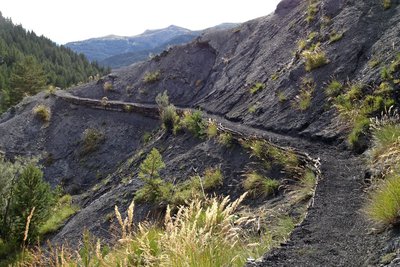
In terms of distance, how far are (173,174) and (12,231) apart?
296 inches

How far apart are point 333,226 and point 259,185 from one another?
16.2ft

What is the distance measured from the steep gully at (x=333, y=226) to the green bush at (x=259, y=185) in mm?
1127

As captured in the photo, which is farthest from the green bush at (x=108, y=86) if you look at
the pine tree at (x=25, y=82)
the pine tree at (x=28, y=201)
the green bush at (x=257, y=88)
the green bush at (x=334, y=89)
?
the green bush at (x=334, y=89)

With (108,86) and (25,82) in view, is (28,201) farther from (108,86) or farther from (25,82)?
(25,82)

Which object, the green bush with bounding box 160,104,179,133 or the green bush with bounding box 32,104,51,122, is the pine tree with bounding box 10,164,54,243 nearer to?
the green bush with bounding box 160,104,179,133

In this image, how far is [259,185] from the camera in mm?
11367

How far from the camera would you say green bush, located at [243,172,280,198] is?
10625 mm

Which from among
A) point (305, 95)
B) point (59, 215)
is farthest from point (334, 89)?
point (59, 215)

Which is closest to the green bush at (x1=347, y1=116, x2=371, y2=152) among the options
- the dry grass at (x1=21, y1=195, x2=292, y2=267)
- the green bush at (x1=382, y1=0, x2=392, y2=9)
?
the dry grass at (x1=21, y1=195, x2=292, y2=267)

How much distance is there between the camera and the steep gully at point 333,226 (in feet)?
17.7

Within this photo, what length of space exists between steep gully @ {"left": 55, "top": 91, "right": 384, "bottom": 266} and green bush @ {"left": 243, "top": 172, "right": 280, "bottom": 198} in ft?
3.70

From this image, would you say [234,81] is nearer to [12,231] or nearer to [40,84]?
[12,231]

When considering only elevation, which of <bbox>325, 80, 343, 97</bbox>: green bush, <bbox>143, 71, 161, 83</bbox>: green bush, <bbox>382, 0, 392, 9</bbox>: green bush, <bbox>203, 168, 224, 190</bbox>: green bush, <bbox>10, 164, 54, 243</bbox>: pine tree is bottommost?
<bbox>10, 164, 54, 243</bbox>: pine tree

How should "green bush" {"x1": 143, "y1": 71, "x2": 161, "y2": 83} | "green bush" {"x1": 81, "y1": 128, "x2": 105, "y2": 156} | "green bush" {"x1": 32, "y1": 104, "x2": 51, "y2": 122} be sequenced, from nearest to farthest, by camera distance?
"green bush" {"x1": 81, "y1": 128, "x2": 105, "y2": 156}
"green bush" {"x1": 32, "y1": 104, "x2": 51, "y2": 122}
"green bush" {"x1": 143, "y1": 71, "x2": 161, "y2": 83}
